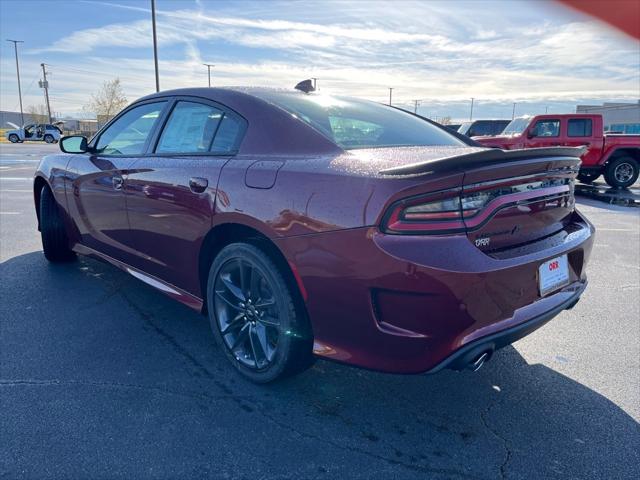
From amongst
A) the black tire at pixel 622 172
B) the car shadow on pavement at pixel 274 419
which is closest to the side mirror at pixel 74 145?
the car shadow on pavement at pixel 274 419

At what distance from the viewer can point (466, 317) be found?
6.42ft

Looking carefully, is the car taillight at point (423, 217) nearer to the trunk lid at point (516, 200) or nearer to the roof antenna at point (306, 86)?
the trunk lid at point (516, 200)

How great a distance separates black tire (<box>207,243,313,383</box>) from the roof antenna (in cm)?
131

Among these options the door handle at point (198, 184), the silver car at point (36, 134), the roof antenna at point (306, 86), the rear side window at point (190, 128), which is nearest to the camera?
the door handle at point (198, 184)

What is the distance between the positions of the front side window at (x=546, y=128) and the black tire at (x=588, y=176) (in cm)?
135

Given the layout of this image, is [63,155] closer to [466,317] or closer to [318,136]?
[318,136]

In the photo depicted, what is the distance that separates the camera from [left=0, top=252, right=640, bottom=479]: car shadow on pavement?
2.04 meters

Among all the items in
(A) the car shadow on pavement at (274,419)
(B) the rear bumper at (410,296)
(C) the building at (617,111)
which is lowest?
(A) the car shadow on pavement at (274,419)

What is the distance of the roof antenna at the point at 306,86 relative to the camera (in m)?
3.28

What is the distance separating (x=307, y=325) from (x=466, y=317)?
787 mm

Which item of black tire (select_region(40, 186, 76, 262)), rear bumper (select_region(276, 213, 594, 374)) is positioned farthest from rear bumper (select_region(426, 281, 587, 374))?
black tire (select_region(40, 186, 76, 262))

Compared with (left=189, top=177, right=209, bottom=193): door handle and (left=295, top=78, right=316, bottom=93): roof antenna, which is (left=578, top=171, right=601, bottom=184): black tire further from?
(left=189, top=177, right=209, bottom=193): door handle

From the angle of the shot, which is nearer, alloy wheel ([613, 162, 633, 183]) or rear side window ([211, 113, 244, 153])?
rear side window ([211, 113, 244, 153])

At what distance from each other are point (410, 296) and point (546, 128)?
13.2 metres
